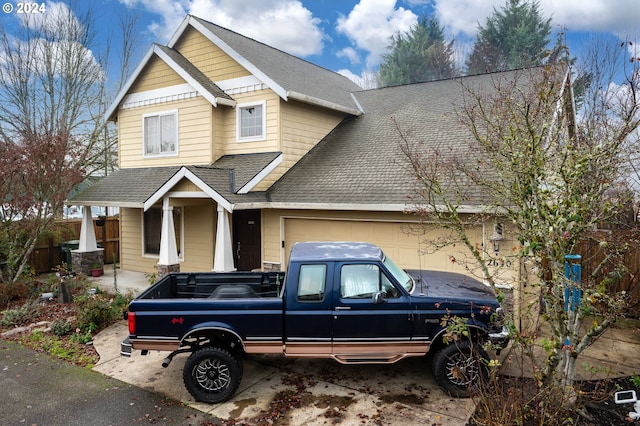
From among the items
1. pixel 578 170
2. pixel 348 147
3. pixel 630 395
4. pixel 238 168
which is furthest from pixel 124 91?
pixel 630 395

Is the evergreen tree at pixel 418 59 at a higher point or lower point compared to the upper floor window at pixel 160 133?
higher

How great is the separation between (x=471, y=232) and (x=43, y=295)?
10.4 m

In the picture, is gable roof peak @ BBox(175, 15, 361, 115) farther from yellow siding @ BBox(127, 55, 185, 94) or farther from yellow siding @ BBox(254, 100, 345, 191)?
yellow siding @ BBox(127, 55, 185, 94)

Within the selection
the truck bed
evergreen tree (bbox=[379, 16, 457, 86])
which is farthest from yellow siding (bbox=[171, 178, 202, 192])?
evergreen tree (bbox=[379, 16, 457, 86])

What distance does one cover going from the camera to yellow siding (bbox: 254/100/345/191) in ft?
38.6

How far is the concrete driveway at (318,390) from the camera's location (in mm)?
5223

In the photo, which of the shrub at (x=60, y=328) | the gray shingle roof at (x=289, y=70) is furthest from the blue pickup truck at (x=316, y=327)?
the gray shingle roof at (x=289, y=70)

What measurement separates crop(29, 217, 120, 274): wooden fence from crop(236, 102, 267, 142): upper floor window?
19.0ft

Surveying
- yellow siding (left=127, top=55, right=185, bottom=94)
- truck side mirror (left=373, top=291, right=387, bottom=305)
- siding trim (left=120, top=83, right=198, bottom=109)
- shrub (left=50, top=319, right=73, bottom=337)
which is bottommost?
shrub (left=50, top=319, right=73, bottom=337)

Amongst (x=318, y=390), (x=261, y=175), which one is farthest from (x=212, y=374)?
(x=261, y=175)

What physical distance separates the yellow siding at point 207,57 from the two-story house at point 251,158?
0.03 m

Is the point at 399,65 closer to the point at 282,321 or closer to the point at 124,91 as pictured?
the point at 124,91

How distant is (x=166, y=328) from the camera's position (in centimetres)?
564
